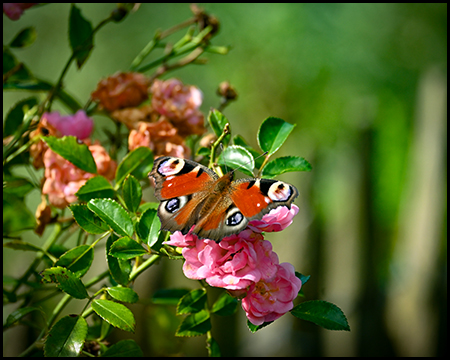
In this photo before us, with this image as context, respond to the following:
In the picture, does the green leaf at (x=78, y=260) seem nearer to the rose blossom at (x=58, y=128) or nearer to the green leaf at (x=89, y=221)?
the green leaf at (x=89, y=221)

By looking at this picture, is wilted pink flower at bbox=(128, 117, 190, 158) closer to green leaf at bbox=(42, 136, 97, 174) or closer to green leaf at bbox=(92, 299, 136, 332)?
green leaf at bbox=(42, 136, 97, 174)

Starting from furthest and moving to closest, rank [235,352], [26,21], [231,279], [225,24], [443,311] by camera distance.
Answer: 1. [225,24]
2. [26,21]
3. [235,352]
4. [443,311]
5. [231,279]

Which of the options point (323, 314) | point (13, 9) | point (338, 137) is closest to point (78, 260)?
point (323, 314)

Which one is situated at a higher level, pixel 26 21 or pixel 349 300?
pixel 26 21

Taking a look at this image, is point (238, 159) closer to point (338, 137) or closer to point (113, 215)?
point (113, 215)

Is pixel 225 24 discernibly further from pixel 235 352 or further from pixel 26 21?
pixel 235 352

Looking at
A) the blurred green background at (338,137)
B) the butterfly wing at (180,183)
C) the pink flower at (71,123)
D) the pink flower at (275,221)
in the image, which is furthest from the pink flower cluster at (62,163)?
the blurred green background at (338,137)

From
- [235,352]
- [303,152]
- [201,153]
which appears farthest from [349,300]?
[201,153]

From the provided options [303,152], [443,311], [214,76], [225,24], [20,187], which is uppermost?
[20,187]
